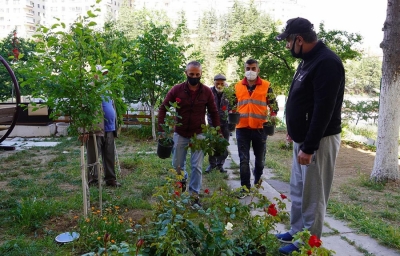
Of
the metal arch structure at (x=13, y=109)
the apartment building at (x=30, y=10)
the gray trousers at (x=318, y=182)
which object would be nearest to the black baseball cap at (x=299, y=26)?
the gray trousers at (x=318, y=182)

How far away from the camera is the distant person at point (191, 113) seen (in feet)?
13.4

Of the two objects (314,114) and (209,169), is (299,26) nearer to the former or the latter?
(314,114)

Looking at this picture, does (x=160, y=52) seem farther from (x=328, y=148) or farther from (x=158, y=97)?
(x=328, y=148)

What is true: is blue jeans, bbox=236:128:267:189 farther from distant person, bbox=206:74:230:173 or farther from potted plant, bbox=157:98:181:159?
distant person, bbox=206:74:230:173

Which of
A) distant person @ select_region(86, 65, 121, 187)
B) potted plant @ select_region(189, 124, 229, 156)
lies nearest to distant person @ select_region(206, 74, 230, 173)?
distant person @ select_region(86, 65, 121, 187)

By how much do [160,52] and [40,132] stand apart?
4.41 m

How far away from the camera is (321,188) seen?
273 centimetres

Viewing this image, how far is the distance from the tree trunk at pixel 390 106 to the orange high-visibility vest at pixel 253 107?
255 centimetres

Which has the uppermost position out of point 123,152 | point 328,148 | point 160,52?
point 160,52

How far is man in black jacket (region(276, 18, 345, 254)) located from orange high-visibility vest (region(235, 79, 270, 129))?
156 cm

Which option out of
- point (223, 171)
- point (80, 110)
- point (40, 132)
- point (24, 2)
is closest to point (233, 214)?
point (80, 110)

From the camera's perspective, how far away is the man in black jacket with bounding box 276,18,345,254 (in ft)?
8.21

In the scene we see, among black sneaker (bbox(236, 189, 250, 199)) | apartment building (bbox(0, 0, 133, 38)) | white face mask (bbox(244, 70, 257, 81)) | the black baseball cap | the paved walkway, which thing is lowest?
the paved walkway

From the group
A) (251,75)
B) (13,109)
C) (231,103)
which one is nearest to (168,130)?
(251,75)
